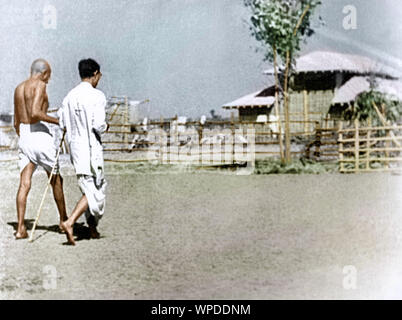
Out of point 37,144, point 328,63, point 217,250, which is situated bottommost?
point 217,250

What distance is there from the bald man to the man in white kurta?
168 millimetres

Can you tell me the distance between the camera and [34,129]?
4848mm

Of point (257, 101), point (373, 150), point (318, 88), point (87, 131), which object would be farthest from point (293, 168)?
point (257, 101)

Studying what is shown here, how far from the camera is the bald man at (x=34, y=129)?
185 inches

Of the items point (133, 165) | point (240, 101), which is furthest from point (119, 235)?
point (240, 101)

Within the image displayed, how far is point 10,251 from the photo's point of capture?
4.68m

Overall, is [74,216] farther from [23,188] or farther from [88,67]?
[88,67]

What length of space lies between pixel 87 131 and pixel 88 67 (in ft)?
1.58

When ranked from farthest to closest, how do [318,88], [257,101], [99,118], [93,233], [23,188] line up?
[257,101] → [318,88] → [93,233] → [23,188] → [99,118]

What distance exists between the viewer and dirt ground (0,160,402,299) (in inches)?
146

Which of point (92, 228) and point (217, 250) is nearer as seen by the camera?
point (217, 250)

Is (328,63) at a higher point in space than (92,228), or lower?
higher

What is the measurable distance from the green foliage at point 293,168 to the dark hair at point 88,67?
7.65 meters

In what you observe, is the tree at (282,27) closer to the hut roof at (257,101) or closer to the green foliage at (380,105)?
the green foliage at (380,105)
